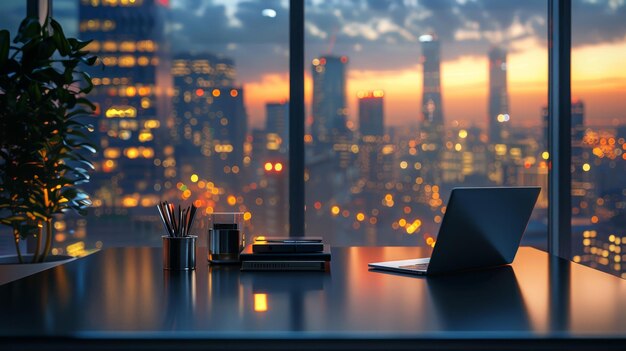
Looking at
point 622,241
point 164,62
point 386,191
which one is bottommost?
point 622,241

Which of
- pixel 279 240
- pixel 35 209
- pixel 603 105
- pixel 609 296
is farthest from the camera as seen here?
pixel 603 105

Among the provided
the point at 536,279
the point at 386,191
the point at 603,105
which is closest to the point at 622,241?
the point at 603,105

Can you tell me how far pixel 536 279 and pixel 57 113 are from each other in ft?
8.72

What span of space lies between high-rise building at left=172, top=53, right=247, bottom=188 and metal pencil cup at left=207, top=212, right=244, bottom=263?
2.35m

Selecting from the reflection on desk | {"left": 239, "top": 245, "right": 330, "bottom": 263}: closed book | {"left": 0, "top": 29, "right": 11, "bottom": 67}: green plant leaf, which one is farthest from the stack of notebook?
{"left": 0, "top": 29, "right": 11, "bottom": 67}: green plant leaf

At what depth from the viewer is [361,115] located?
4457mm

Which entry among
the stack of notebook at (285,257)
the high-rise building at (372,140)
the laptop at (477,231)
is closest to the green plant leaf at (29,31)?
the high-rise building at (372,140)

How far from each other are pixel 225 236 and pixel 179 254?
0.18m

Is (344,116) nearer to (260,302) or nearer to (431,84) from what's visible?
(431,84)

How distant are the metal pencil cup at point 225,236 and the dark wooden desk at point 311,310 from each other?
0.10 meters

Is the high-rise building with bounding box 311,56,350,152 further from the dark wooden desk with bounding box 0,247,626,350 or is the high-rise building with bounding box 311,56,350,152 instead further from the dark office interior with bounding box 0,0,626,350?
the dark wooden desk with bounding box 0,247,626,350

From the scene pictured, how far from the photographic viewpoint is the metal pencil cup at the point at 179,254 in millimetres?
1990

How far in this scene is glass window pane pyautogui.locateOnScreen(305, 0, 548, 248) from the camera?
445cm
